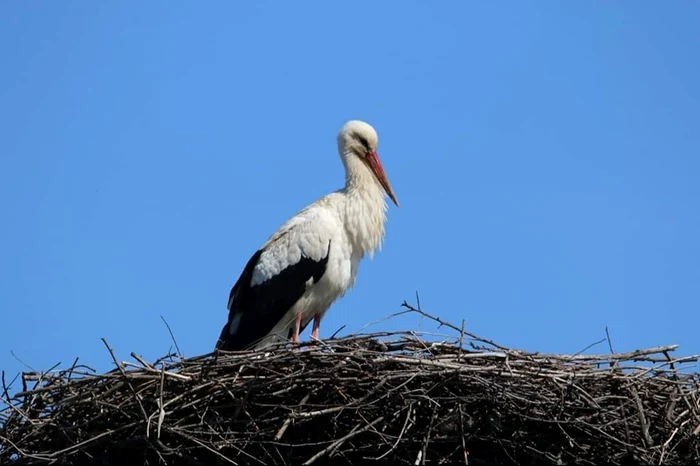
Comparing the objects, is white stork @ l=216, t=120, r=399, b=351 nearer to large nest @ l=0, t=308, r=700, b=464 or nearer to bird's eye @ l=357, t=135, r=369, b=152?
bird's eye @ l=357, t=135, r=369, b=152

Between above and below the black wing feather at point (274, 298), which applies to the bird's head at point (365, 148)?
above

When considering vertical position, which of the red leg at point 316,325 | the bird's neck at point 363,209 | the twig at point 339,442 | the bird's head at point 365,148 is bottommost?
the twig at point 339,442

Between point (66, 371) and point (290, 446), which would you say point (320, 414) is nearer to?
point (290, 446)

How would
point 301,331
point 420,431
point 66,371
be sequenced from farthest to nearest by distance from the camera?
point 301,331, point 66,371, point 420,431

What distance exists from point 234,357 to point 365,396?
62 centimetres

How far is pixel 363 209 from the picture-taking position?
7.58m

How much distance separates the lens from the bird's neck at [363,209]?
7.50 meters

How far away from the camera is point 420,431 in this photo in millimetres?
5469

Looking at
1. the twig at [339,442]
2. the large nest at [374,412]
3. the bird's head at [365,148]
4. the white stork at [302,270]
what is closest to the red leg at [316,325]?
the white stork at [302,270]

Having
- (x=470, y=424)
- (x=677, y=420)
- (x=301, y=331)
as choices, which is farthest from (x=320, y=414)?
(x=301, y=331)

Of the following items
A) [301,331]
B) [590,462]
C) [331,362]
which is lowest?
[590,462]

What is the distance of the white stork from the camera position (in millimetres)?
7273

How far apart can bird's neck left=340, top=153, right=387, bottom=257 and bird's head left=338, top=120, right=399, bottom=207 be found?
0.12 feet

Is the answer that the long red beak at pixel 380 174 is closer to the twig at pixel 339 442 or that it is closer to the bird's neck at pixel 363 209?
the bird's neck at pixel 363 209
